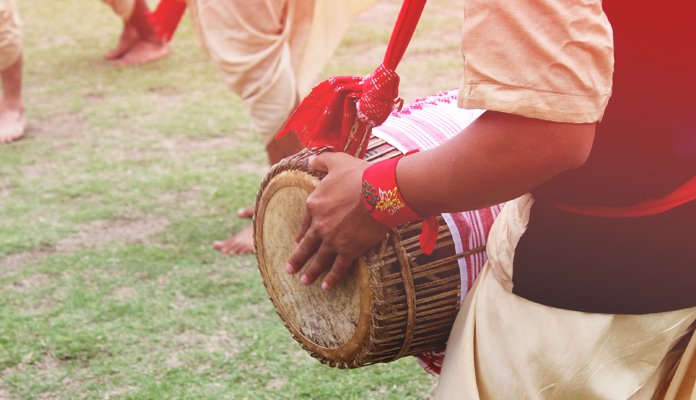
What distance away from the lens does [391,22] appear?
753 centimetres

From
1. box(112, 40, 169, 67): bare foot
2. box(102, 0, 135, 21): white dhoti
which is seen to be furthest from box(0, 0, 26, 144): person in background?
box(112, 40, 169, 67): bare foot

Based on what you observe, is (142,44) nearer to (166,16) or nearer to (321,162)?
(166,16)

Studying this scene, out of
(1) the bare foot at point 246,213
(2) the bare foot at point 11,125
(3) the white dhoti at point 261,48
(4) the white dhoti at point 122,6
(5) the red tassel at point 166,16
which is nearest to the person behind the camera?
(3) the white dhoti at point 261,48

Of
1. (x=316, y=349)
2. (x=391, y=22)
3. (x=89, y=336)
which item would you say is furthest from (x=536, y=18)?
(x=391, y=22)

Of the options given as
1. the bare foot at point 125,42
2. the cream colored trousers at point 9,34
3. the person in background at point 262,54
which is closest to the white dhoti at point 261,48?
the person in background at point 262,54

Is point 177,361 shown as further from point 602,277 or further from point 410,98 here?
point 410,98

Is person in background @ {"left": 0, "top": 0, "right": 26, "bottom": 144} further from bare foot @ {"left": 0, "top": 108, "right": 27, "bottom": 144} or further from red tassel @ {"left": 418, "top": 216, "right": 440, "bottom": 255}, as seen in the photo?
red tassel @ {"left": 418, "top": 216, "right": 440, "bottom": 255}

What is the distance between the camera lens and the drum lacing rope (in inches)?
64.1

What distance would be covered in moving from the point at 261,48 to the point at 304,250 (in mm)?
2268

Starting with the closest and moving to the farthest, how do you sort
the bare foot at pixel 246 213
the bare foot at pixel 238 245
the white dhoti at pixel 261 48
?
the white dhoti at pixel 261 48 < the bare foot at pixel 238 245 < the bare foot at pixel 246 213

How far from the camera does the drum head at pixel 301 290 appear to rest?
1.67 m

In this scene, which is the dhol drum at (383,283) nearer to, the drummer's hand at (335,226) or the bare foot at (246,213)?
the drummer's hand at (335,226)

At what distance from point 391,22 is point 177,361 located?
498 cm

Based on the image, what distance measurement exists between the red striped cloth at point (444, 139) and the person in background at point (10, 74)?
12.1 feet
